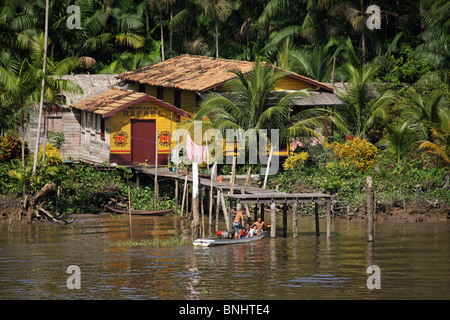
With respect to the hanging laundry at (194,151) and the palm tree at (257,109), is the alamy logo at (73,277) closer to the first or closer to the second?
the hanging laundry at (194,151)

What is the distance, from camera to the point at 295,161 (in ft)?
116

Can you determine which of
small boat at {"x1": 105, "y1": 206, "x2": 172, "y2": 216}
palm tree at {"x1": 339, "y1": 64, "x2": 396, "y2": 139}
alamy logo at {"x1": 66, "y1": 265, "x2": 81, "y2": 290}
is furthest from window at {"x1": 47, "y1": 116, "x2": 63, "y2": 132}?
alamy logo at {"x1": 66, "y1": 265, "x2": 81, "y2": 290}

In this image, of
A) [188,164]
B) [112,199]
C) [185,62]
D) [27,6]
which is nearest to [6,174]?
[112,199]

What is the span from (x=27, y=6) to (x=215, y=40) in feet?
37.7

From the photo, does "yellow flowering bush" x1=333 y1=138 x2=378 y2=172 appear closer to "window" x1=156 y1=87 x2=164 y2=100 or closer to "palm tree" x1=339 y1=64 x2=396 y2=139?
"palm tree" x1=339 y1=64 x2=396 y2=139

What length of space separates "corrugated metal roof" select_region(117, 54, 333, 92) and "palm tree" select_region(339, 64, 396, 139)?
1.15 m

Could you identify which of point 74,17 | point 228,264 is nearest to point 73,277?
point 228,264

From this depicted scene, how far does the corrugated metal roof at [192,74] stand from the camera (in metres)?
36.7

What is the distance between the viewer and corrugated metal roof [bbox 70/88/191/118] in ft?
118

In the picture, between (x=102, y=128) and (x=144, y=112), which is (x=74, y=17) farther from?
(x=144, y=112)

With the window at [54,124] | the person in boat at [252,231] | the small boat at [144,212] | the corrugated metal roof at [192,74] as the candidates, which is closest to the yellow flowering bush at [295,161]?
the corrugated metal roof at [192,74]

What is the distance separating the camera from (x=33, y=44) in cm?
3344

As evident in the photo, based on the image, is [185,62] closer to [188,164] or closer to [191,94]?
[191,94]

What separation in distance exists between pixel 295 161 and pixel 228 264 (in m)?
12.1
